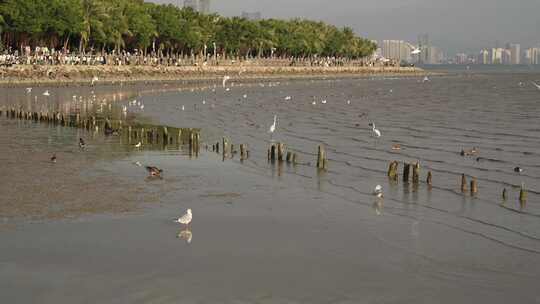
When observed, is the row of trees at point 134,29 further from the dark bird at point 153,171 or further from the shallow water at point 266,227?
the dark bird at point 153,171

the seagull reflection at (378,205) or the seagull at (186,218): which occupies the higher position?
the seagull at (186,218)

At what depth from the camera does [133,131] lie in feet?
121

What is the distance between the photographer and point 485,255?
49.2ft

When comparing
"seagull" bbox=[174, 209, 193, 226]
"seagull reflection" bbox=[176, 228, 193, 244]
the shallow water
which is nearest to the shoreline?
the shallow water

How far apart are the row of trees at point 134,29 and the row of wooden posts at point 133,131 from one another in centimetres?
5472

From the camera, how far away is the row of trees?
320 feet

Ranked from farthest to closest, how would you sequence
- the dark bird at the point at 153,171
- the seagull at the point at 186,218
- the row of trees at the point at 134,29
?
1. the row of trees at the point at 134,29
2. the dark bird at the point at 153,171
3. the seagull at the point at 186,218

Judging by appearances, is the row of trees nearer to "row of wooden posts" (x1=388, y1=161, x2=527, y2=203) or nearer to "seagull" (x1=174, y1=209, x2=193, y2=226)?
"row of wooden posts" (x1=388, y1=161, x2=527, y2=203)

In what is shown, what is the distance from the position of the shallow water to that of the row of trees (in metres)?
68.5

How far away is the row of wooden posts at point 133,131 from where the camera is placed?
32.2 meters

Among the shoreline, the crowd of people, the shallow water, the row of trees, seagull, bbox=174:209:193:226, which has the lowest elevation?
the shallow water

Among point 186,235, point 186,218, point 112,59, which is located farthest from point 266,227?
point 112,59

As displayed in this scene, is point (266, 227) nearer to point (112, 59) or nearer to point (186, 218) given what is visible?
point (186, 218)

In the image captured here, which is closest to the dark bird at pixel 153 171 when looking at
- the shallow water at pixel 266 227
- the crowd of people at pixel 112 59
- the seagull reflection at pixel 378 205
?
the shallow water at pixel 266 227
